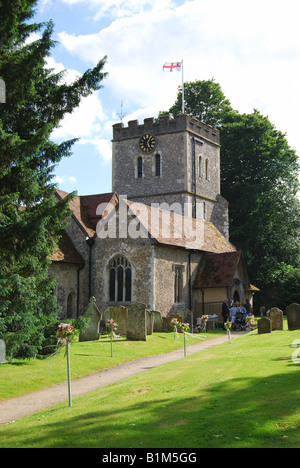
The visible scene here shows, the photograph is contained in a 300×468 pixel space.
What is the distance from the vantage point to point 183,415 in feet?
25.3

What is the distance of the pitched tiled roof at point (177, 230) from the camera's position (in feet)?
92.4

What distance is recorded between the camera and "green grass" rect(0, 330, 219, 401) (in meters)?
12.7

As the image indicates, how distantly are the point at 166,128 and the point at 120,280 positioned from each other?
18.0 meters

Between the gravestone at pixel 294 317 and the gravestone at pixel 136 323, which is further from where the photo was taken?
the gravestone at pixel 294 317

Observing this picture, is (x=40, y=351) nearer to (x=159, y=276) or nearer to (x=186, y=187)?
(x=159, y=276)

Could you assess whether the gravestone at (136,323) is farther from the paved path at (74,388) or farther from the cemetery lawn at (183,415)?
the cemetery lawn at (183,415)

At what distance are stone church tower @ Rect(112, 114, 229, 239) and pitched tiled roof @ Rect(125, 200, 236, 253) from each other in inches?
155

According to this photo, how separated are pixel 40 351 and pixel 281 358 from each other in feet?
25.2

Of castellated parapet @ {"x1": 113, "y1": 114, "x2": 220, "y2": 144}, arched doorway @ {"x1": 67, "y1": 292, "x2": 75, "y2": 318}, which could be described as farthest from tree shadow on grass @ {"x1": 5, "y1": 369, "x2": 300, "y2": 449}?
castellated parapet @ {"x1": 113, "y1": 114, "x2": 220, "y2": 144}

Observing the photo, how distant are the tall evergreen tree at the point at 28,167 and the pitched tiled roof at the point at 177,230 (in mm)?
11122

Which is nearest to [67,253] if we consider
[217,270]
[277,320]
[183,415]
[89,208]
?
[89,208]

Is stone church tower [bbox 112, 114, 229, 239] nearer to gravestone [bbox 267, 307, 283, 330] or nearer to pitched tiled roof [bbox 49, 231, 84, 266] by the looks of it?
pitched tiled roof [bbox 49, 231, 84, 266]

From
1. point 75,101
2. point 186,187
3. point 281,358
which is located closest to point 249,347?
point 281,358

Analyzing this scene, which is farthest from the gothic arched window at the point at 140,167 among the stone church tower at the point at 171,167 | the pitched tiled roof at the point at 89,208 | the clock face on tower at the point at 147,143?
the pitched tiled roof at the point at 89,208
